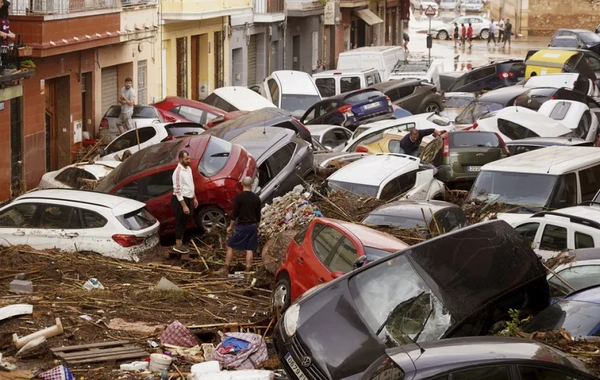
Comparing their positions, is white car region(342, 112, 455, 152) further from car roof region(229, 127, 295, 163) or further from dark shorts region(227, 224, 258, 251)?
dark shorts region(227, 224, 258, 251)

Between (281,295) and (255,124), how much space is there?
10329 mm

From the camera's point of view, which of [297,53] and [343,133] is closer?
[343,133]

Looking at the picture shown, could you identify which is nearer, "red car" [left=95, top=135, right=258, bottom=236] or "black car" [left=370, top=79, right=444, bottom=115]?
"red car" [left=95, top=135, right=258, bottom=236]

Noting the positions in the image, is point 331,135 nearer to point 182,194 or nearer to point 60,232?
point 182,194

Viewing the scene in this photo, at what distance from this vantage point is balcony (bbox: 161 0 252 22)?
3656cm

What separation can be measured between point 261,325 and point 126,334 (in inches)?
61.8

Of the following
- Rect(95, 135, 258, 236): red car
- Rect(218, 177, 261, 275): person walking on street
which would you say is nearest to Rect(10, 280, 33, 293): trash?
Rect(218, 177, 261, 275): person walking on street

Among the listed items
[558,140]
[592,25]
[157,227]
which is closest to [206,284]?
[157,227]

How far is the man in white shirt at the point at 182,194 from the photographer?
60.9 feet

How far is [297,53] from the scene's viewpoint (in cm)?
5284

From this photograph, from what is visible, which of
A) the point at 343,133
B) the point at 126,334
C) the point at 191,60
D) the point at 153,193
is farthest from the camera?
the point at 191,60

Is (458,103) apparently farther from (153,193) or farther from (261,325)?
(261,325)

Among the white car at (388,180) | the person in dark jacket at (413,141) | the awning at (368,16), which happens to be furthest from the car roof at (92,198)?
the awning at (368,16)

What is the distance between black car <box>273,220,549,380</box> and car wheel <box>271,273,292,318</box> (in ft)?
6.80
